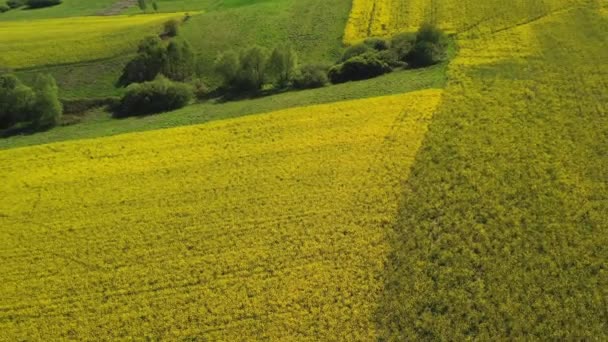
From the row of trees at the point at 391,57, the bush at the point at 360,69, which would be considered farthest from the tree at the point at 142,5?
the bush at the point at 360,69

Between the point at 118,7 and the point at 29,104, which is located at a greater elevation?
the point at 118,7

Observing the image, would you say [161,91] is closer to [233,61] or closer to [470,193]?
[233,61]

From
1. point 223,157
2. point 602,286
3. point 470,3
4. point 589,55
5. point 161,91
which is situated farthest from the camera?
point 470,3

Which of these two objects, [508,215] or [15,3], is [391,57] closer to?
[508,215]

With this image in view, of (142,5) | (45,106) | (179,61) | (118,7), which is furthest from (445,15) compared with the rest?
(118,7)

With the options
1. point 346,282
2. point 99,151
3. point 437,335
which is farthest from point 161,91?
point 437,335

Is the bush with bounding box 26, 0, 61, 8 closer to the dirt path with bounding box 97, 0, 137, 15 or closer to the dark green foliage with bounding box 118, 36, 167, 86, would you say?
the dirt path with bounding box 97, 0, 137, 15
